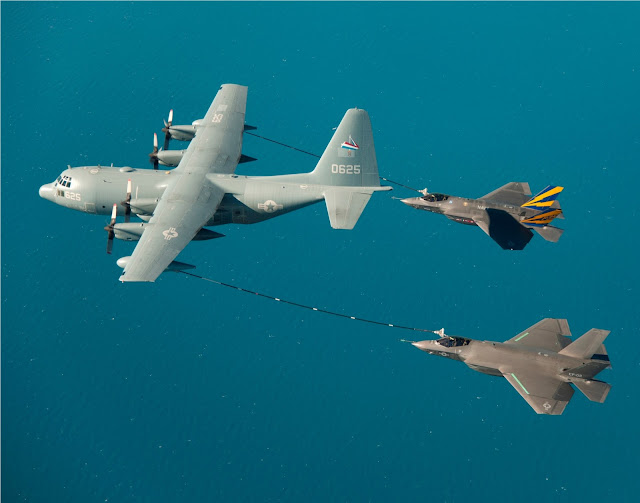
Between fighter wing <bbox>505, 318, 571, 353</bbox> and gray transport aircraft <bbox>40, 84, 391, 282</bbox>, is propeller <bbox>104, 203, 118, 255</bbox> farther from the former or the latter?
fighter wing <bbox>505, 318, 571, 353</bbox>

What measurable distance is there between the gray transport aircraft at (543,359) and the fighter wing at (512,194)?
35.0 feet

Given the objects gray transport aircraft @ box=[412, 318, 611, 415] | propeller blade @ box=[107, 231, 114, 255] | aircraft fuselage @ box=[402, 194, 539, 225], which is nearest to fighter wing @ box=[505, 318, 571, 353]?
gray transport aircraft @ box=[412, 318, 611, 415]

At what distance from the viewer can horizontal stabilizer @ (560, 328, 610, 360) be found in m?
52.7

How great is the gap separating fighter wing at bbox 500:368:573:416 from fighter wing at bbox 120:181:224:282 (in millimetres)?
23450

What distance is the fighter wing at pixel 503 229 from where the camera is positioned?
59.6 m

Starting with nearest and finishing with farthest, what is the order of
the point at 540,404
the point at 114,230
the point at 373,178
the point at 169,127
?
1. the point at 540,404
2. the point at 114,230
3. the point at 373,178
4. the point at 169,127

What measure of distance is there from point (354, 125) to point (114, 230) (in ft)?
63.3

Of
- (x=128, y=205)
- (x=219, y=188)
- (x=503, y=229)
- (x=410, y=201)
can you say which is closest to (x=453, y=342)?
(x=503, y=229)

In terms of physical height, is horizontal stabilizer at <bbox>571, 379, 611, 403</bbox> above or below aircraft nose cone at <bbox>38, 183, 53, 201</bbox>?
below

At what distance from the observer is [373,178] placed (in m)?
59.2

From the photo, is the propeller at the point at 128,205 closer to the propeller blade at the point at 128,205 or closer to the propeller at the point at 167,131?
the propeller blade at the point at 128,205

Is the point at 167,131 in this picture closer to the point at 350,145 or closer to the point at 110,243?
the point at 110,243

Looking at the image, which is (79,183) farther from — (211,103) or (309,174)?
(309,174)

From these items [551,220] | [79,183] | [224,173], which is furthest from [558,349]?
[79,183]
